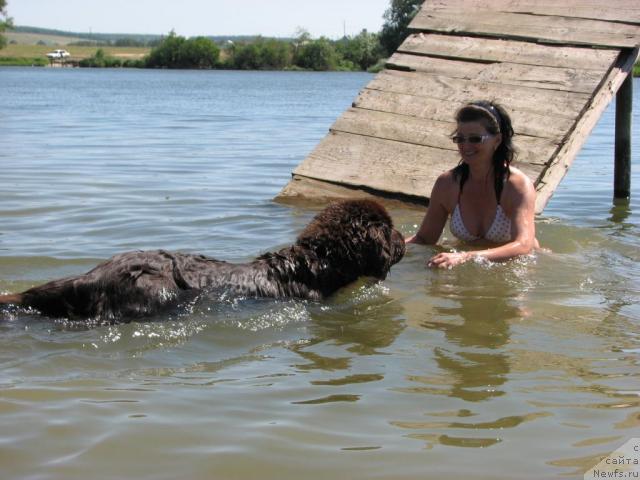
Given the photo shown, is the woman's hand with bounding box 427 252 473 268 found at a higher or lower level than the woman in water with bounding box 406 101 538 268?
lower

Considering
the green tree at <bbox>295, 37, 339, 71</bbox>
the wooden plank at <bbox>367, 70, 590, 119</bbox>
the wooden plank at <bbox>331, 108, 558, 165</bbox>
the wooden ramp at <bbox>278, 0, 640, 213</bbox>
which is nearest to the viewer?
the wooden plank at <bbox>331, 108, 558, 165</bbox>

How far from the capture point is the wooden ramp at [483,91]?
9.29 meters

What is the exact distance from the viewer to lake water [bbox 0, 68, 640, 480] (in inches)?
148

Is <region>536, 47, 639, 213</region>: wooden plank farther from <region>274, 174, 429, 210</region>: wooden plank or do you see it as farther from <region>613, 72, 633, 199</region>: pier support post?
<region>613, 72, 633, 199</region>: pier support post

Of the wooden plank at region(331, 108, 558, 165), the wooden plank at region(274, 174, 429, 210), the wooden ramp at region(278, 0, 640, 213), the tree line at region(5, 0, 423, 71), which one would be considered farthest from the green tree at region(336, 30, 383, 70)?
the wooden plank at region(274, 174, 429, 210)

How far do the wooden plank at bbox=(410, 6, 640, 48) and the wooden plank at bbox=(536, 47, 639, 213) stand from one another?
255mm

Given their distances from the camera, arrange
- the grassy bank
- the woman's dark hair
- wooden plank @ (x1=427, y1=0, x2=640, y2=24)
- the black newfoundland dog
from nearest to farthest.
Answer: the black newfoundland dog → the woman's dark hair → wooden plank @ (x1=427, y1=0, x2=640, y2=24) → the grassy bank

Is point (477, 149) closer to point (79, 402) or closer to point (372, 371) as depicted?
point (372, 371)

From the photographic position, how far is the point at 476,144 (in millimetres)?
7090

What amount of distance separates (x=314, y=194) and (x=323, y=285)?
154 inches

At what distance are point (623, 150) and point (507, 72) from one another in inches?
91.0

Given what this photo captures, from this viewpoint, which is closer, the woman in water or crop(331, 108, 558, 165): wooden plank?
the woman in water

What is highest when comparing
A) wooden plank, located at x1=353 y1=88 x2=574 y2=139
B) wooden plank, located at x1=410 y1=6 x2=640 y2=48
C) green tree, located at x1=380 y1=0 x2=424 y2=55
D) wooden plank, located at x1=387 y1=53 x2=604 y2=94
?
green tree, located at x1=380 y1=0 x2=424 y2=55

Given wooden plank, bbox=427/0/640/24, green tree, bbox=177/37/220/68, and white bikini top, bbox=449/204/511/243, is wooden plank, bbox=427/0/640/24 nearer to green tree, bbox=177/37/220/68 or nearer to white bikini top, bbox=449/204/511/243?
white bikini top, bbox=449/204/511/243
